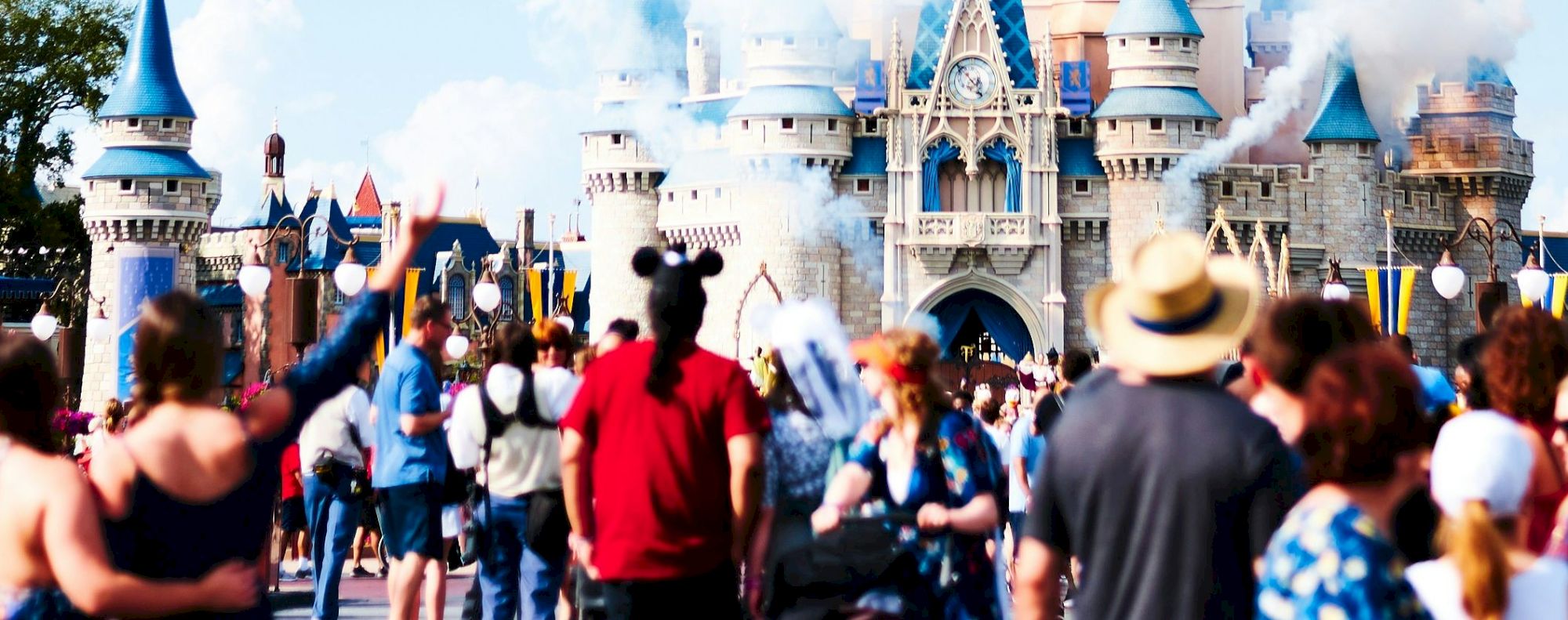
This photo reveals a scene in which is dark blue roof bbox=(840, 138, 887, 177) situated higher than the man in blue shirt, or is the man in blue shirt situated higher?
dark blue roof bbox=(840, 138, 887, 177)

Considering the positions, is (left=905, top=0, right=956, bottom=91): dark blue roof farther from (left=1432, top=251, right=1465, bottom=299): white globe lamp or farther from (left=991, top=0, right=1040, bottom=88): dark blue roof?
(left=1432, top=251, right=1465, bottom=299): white globe lamp

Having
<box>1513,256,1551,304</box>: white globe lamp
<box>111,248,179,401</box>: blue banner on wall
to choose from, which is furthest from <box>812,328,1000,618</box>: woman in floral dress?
<box>111,248,179,401</box>: blue banner on wall

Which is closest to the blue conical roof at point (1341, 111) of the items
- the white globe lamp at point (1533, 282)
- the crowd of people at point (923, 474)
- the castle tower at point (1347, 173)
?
the castle tower at point (1347, 173)

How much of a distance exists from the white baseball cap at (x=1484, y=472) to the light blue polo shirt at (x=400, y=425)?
4.22m

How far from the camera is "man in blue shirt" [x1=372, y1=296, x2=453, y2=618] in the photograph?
7.93 m

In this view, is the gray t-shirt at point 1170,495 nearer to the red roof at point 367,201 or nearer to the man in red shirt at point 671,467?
the man in red shirt at point 671,467

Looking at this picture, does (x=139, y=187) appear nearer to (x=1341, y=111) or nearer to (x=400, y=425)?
(x=1341, y=111)

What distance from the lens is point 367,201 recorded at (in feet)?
259

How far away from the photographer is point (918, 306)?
39938 mm

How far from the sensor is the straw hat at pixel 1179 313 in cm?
440

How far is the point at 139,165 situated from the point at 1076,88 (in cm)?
1646

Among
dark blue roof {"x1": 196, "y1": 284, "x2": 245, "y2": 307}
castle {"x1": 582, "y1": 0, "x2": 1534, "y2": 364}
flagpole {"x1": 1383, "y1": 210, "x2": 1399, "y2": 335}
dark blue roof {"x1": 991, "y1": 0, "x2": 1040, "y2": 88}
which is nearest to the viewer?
flagpole {"x1": 1383, "y1": 210, "x2": 1399, "y2": 335}

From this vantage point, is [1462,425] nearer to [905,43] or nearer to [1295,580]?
A: [1295,580]

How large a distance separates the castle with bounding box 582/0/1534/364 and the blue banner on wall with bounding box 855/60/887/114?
5 cm
